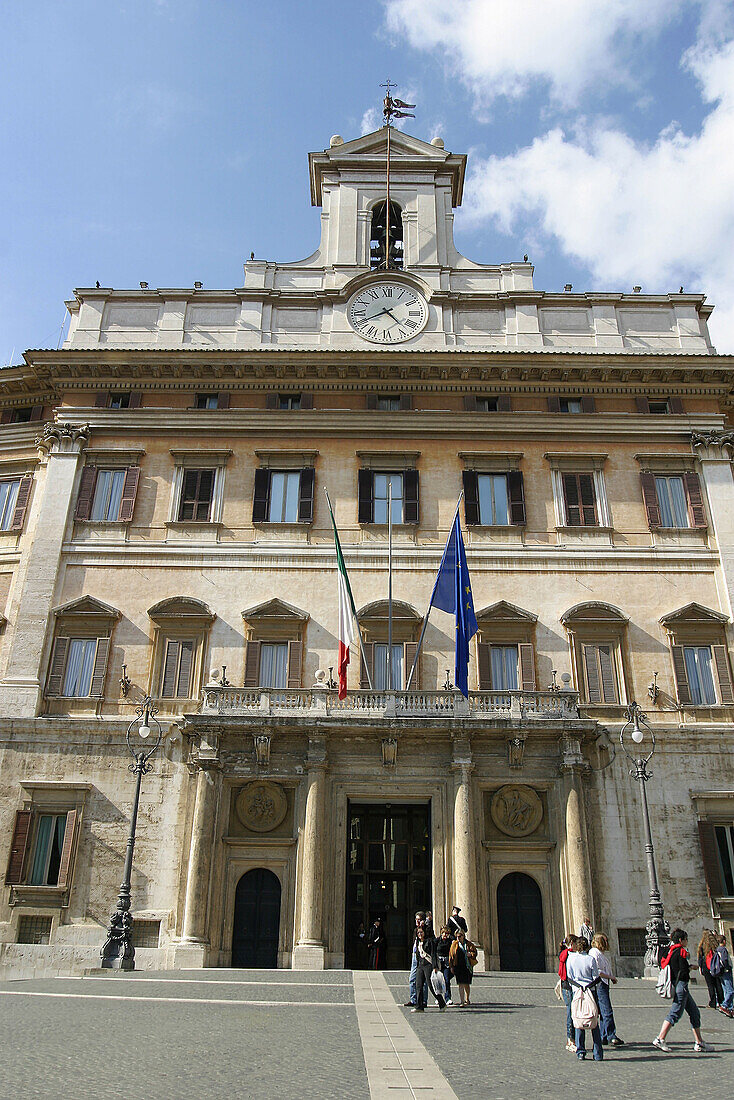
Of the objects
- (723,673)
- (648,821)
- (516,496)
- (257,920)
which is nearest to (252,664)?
(257,920)

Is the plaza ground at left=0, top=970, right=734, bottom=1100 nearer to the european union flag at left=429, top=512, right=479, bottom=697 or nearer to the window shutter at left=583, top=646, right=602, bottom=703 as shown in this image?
the european union flag at left=429, top=512, right=479, bottom=697

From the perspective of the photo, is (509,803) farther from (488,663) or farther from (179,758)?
(179,758)

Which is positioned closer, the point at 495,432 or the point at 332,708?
the point at 332,708

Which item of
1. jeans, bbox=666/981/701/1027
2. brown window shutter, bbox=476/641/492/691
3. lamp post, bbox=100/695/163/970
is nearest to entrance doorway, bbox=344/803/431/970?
brown window shutter, bbox=476/641/492/691

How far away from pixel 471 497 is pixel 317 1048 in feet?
62.8

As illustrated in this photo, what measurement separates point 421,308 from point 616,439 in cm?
791

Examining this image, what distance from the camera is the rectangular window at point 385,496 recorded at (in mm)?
27078

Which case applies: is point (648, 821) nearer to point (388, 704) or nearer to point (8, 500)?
point (388, 704)

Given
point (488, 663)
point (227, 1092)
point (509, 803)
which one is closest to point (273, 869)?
→ point (509, 803)

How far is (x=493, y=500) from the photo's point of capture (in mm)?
27359

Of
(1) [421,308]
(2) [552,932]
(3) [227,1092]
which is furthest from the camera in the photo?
(1) [421,308]

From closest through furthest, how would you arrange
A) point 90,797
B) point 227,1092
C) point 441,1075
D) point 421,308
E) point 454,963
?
1. point 227,1092
2. point 441,1075
3. point 454,963
4. point 90,797
5. point 421,308

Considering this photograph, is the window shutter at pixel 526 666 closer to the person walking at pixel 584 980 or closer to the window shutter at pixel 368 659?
the window shutter at pixel 368 659

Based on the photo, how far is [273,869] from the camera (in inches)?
885
